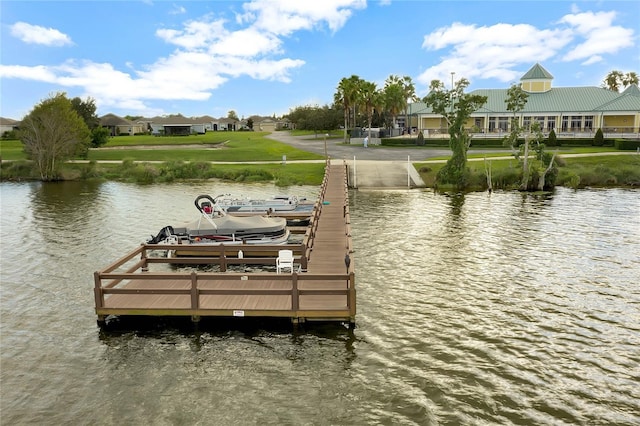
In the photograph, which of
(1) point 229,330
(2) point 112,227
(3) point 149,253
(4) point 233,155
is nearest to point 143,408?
(1) point 229,330

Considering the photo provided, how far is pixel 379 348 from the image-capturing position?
1570 cm

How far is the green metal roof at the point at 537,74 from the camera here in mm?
99625

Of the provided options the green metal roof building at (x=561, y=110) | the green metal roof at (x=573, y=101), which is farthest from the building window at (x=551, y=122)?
the green metal roof at (x=573, y=101)

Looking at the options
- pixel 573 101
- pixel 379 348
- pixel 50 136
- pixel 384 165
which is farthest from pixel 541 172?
pixel 50 136

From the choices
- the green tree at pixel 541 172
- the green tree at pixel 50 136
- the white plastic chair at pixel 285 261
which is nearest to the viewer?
the white plastic chair at pixel 285 261

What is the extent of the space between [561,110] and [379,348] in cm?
9067

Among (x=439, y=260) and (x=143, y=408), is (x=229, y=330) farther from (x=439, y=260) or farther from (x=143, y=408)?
(x=439, y=260)

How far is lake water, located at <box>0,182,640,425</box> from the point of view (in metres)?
12.5

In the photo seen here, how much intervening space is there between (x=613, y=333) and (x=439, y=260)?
9.75m

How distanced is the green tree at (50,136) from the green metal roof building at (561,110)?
62.9 meters

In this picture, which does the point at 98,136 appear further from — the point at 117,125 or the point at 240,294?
the point at 240,294

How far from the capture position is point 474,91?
102750mm

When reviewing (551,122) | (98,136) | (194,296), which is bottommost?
(194,296)

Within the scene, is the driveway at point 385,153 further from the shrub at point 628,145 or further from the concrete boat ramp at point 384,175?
the shrub at point 628,145
